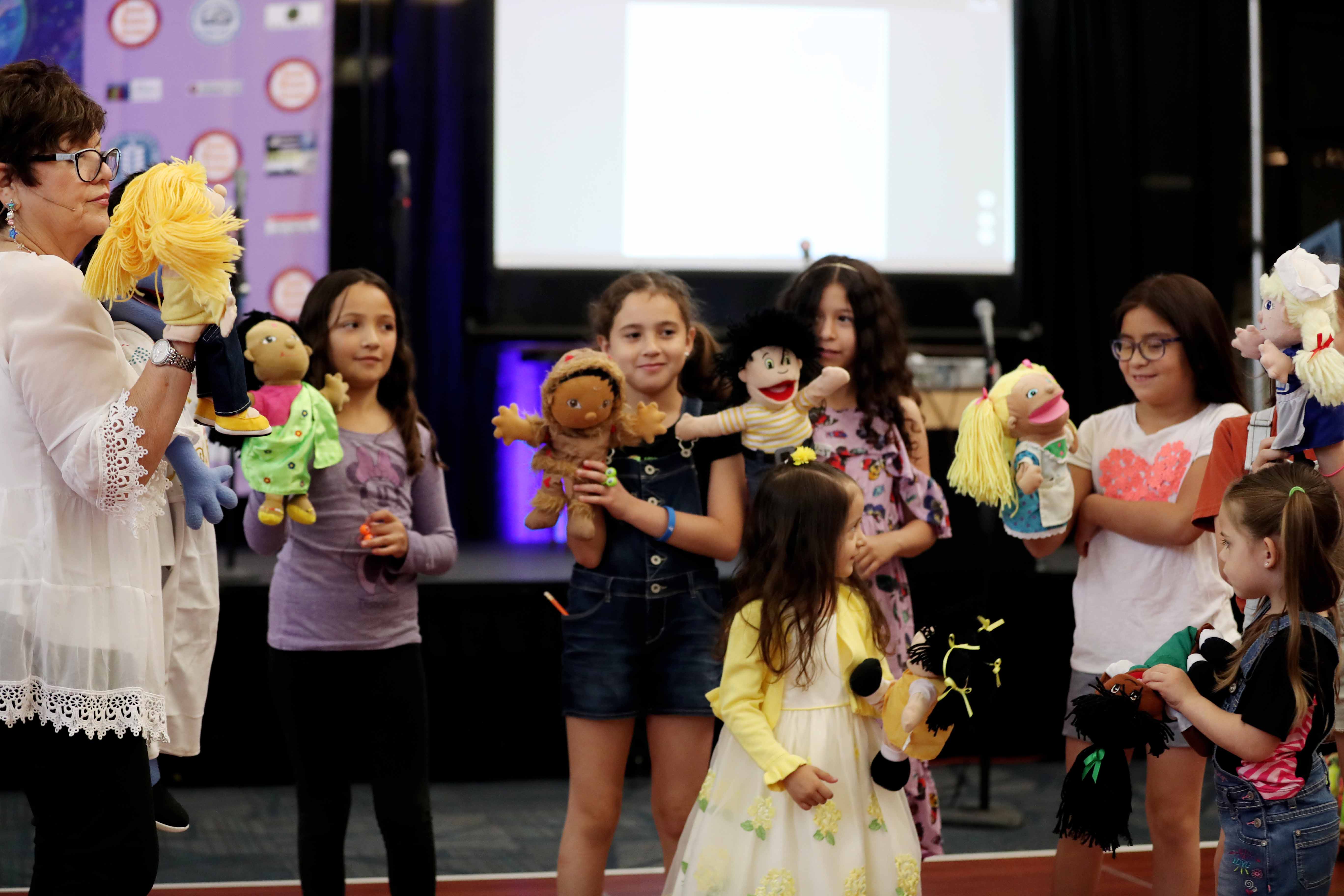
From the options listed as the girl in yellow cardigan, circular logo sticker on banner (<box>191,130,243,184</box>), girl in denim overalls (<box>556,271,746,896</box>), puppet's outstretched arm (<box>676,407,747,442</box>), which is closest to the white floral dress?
the girl in yellow cardigan

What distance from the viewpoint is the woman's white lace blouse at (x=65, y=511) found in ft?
4.47

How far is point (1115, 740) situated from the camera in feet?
5.33

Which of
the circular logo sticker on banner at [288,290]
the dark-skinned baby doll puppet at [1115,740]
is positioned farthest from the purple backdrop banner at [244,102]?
the dark-skinned baby doll puppet at [1115,740]

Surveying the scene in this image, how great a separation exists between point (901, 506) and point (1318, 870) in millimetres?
882

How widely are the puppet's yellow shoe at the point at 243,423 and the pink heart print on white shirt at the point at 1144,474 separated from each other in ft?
4.83

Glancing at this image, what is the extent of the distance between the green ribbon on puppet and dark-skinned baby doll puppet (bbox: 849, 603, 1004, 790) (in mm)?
163

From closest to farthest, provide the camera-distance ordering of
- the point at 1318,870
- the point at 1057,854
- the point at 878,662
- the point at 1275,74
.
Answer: the point at 1318,870 → the point at 878,662 → the point at 1057,854 → the point at 1275,74

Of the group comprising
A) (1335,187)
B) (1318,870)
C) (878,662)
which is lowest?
(1318,870)

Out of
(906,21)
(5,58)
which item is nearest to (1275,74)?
(906,21)

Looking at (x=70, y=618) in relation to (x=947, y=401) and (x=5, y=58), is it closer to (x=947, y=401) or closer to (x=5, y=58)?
(x=947, y=401)

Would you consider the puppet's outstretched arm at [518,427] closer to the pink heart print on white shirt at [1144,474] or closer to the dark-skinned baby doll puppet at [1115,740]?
the dark-skinned baby doll puppet at [1115,740]

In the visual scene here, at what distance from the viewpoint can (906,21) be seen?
464cm

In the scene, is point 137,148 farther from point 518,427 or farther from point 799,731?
point 799,731

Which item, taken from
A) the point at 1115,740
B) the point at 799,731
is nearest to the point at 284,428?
the point at 799,731
